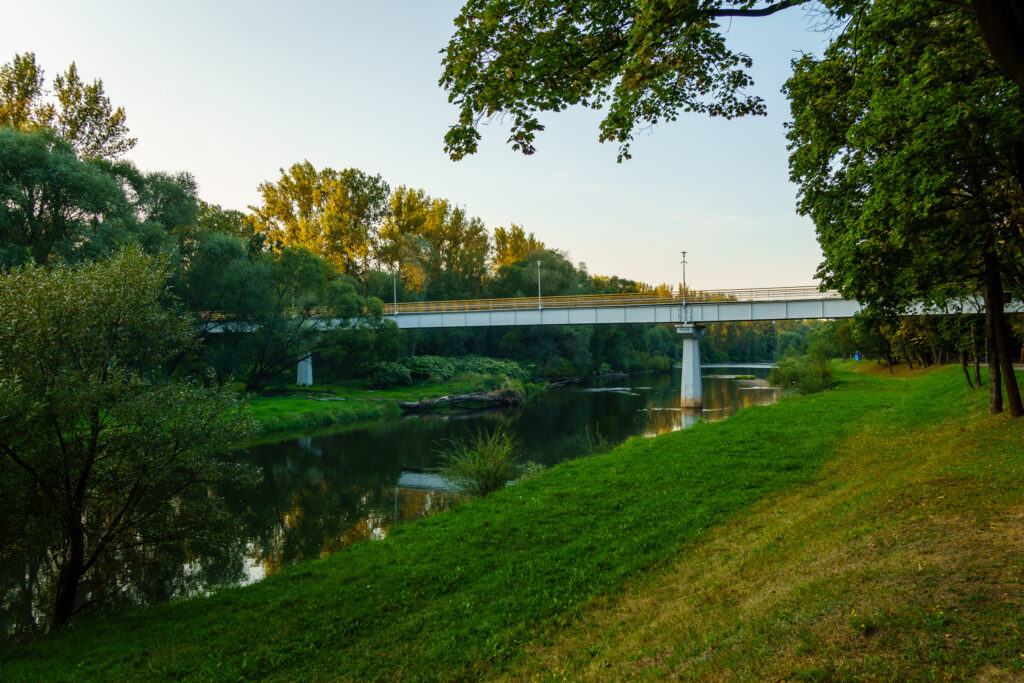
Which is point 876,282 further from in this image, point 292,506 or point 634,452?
point 292,506

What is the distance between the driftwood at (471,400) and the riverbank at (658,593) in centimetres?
2681

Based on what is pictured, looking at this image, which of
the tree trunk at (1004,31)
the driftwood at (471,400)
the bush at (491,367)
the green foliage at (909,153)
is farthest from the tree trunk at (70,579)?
the bush at (491,367)

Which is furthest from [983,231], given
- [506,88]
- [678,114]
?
[506,88]

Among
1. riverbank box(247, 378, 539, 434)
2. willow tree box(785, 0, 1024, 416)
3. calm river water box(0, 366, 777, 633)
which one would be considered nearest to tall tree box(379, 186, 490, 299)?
riverbank box(247, 378, 539, 434)

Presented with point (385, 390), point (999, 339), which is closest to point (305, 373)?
point (385, 390)

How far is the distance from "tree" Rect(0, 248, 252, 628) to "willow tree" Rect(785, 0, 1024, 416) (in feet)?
37.8

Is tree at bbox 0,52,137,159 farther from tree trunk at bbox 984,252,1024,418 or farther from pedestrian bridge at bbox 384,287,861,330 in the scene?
tree trunk at bbox 984,252,1024,418

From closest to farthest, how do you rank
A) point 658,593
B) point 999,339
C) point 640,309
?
point 658,593 → point 999,339 → point 640,309

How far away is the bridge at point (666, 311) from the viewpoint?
1431 inches

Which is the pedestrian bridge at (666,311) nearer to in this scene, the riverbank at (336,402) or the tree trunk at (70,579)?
the riverbank at (336,402)

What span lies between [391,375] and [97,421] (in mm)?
36373

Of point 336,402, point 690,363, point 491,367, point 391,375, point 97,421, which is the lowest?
point 336,402

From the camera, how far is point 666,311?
39.9 metres

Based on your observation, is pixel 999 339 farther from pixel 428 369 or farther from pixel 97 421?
pixel 428 369
